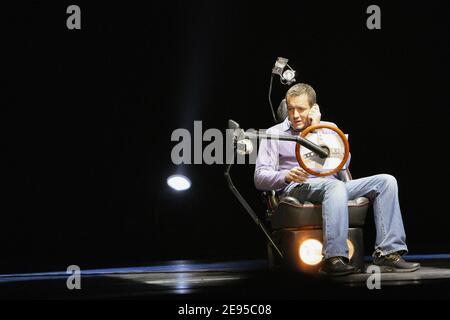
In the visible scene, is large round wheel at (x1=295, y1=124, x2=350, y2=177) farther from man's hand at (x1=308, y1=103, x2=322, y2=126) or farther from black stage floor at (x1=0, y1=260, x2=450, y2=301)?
black stage floor at (x1=0, y1=260, x2=450, y2=301)

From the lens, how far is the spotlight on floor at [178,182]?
548 cm

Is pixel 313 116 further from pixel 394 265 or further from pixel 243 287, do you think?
pixel 243 287

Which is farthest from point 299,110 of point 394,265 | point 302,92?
point 394,265

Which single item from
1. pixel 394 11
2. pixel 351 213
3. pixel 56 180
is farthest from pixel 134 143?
pixel 351 213

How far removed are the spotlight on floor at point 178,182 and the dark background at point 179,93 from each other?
14 centimetres

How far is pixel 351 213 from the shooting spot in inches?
109

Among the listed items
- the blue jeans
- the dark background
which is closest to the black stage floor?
Answer: the blue jeans

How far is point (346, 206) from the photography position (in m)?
2.66

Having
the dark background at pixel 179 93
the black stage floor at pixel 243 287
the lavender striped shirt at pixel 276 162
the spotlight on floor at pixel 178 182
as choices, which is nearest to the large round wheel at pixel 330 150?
the lavender striped shirt at pixel 276 162

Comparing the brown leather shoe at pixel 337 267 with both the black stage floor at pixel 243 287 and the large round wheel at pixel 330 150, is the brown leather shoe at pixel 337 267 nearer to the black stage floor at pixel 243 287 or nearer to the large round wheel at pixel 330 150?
the black stage floor at pixel 243 287

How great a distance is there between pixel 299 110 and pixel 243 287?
2.74ft

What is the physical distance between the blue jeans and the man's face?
0.25 metres
